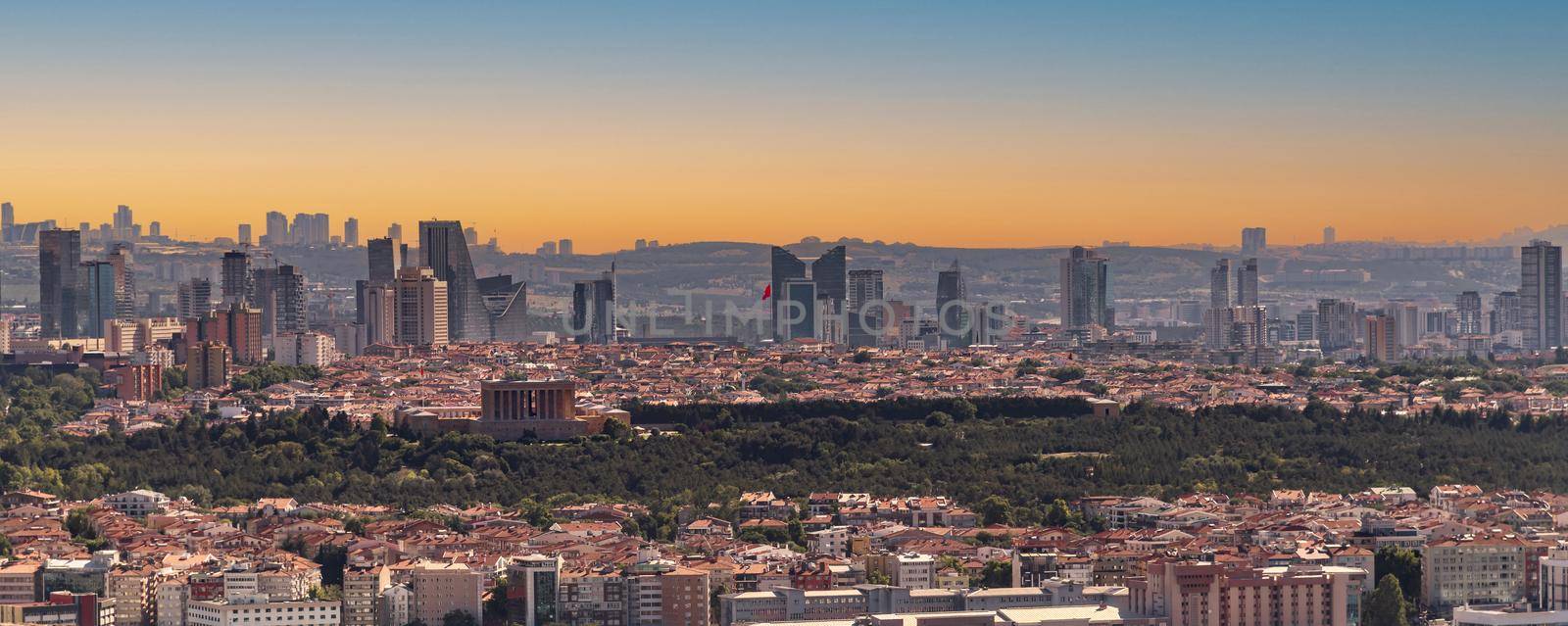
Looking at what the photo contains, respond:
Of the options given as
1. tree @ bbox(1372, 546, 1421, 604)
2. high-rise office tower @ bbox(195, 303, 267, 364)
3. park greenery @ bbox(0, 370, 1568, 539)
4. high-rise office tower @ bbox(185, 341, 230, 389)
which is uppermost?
high-rise office tower @ bbox(195, 303, 267, 364)

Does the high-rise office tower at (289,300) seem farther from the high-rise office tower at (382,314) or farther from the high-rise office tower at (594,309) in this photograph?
the high-rise office tower at (594,309)

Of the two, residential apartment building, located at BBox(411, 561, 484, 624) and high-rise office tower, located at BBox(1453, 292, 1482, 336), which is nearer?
residential apartment building, located at BBox(411, 561, 484, 624)

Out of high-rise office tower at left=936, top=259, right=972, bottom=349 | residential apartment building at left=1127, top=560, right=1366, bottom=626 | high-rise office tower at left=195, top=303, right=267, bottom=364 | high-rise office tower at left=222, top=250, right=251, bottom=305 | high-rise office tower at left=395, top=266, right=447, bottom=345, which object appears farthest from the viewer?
high-rise office tower at left=936, top=259, right=972, bottom=349

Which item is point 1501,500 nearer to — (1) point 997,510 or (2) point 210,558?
(1) point 997,510

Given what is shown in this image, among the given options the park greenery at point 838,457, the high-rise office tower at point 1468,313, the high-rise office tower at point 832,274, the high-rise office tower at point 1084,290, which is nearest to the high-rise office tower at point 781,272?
the high-rise office tower at point 832,274

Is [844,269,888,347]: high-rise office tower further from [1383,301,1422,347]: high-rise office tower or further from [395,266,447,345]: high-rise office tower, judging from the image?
[1383,301,1422,347]: high-rise office tower

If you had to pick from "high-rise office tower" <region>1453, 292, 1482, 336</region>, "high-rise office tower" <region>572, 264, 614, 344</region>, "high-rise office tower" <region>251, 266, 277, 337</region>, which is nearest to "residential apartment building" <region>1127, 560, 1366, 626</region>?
"high-rise office tower" <region>251, 266, 277, 337</region>

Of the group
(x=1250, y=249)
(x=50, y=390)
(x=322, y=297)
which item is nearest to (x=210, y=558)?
(x=50, y=390)
